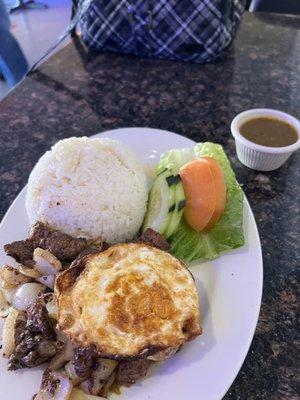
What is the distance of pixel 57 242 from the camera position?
1337 millimetres

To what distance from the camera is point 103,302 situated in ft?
3.54

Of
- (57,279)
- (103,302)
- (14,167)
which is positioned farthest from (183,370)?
(14,167)

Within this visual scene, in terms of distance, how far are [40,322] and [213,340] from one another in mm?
478

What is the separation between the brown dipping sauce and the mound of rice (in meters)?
0.56

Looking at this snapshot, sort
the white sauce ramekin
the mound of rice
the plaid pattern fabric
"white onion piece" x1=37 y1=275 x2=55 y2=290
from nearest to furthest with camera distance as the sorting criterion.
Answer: "white onion piece" x1=37 y1=275 x2=55 y2=290 < the mound of rice < the white sauce ramekin < the plaid pattern fabric

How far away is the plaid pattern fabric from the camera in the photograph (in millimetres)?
2211

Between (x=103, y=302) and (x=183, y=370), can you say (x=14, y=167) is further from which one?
(x=183, y=370)

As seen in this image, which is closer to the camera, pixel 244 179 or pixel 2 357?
pixel 2 357

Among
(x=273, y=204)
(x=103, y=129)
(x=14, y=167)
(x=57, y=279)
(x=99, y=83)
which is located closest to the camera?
(x=57, y=279)

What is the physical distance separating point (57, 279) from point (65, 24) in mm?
5215

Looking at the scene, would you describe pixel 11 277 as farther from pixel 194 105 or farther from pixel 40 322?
pixel 194 105

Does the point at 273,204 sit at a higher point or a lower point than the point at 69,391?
lower

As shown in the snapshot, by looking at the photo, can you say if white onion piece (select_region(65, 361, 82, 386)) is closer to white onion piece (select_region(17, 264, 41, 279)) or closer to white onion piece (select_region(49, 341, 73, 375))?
white onion piece (select_region(49, 341, 73, 375))

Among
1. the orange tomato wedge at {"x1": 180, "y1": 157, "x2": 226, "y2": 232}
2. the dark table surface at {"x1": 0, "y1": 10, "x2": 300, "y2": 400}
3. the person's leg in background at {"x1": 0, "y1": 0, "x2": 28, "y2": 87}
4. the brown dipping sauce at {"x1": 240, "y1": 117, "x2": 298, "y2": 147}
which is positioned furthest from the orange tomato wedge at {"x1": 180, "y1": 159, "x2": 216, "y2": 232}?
the person's leg in background at {"x1": 0, "y1": 0, "x2": 28, "y2": 87}
